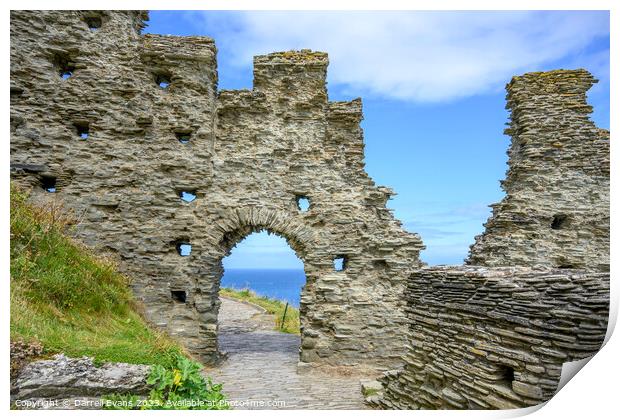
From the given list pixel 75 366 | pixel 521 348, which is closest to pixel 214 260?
pixel 75 366

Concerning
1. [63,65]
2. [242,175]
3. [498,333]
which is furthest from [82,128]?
[498,333]

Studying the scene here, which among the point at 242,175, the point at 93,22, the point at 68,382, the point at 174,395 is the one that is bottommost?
the point at 174,395

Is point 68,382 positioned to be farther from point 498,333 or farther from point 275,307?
point 275,307

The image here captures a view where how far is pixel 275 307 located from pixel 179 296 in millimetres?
7964

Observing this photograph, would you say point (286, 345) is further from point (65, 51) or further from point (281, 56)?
point (65, 51)

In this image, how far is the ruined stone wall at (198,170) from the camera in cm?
900

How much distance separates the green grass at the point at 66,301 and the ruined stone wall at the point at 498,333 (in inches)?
132

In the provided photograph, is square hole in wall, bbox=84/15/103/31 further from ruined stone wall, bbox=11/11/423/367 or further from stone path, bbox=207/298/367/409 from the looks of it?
stone path, bbox=207/298/367/409

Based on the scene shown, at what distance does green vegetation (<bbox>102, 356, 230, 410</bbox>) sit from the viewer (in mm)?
4516

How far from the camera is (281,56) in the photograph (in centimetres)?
977

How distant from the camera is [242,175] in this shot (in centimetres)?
952

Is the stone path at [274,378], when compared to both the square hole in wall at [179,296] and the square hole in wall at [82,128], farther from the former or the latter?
the square hole in wall at [82,128]

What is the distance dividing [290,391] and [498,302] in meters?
4.19

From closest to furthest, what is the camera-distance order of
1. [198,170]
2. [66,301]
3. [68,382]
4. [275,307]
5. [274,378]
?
Result: [68,382] < [66,301] < [274,378] < [198,170] < [275,307]
